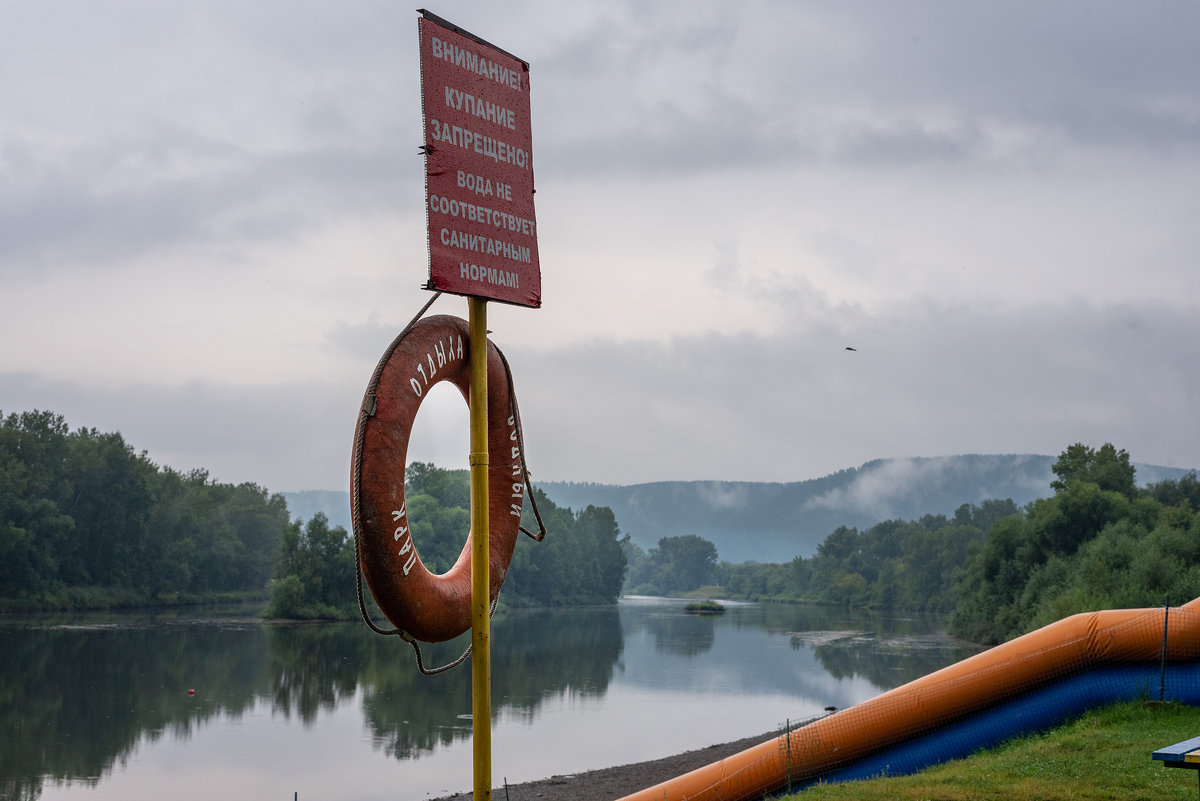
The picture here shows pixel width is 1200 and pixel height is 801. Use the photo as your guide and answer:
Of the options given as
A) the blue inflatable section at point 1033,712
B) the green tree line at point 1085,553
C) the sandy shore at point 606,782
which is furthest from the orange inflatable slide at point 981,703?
the green tree line at point 1085,553

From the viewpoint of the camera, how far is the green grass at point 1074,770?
6.77m

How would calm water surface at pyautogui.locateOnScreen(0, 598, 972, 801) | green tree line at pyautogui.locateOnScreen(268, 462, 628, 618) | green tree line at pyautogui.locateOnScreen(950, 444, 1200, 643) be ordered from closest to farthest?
calm water surface at pyautogui.locateOnScreen(0, 598, 972, 801) < green tree line at pyautogui.locateOnScreen(950, 444, 1200, 643) < green tree line at pyautogui.locateOnScreen(268, 462, 628, 618)

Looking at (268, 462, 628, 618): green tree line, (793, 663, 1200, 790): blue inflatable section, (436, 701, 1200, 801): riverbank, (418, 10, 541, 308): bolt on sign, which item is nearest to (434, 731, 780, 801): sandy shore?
(793, 663, 1200, 790): blue inflatable section

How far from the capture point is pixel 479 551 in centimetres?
620

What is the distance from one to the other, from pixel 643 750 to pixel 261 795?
8114 millimetres

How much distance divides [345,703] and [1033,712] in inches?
860

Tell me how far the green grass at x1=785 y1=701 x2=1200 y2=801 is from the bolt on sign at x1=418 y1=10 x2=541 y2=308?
4078mm

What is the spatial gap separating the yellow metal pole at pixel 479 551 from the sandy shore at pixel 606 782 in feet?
34.1

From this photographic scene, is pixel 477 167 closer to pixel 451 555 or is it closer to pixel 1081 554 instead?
pixel 1081 554

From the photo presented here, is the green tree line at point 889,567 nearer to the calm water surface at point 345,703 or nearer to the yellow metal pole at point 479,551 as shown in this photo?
the calm water surface at point 345,703

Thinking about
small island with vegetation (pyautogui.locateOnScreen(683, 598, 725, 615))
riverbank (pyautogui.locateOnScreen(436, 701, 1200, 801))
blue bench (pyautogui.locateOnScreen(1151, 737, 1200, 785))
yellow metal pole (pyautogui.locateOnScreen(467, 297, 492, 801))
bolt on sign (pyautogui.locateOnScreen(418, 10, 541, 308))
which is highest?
bolt on sign (pyautogui.locateOnScreen(418, 10, 541, 308))

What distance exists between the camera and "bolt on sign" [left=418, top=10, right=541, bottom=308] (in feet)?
19.4

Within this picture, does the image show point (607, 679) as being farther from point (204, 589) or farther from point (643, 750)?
point (204, 589)

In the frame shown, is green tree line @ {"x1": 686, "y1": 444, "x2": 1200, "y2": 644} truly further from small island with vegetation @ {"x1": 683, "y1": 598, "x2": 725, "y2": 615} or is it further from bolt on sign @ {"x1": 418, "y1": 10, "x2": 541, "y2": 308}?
bolt on sign @ {"x1": 418, "y1": 10, "x2": 541, "y2": 308}
